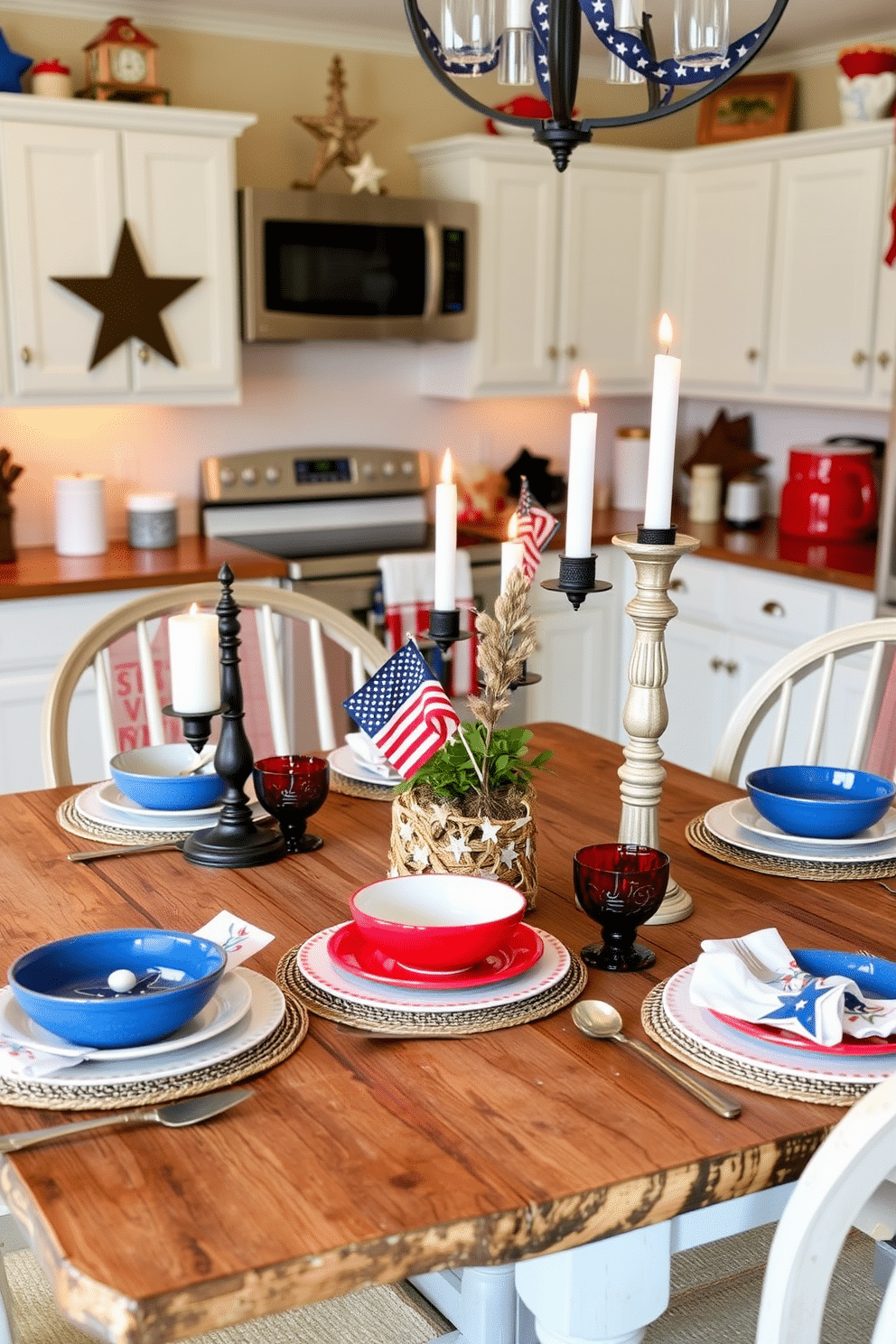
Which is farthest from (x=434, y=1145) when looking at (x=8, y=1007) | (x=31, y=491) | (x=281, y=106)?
(x=281, y=106)

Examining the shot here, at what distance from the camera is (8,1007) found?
115 cm

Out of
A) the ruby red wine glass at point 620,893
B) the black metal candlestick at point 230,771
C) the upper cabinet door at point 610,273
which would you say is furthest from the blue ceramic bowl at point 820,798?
the upper cabinet door at point 610,273

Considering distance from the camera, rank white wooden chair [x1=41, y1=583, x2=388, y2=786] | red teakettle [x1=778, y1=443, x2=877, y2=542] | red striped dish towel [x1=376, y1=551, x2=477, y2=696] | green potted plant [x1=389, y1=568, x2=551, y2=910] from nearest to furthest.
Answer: green potted plant [x1=389, y1=568, x2=551, y2=910]
white wooden chair [x1=41, y1=583, x2=388, y2=786]
red striped dish towel [x1=376, y1=551, x2=477, y2=696]
red teakettle [x1=778, y1=443, x2=877, y2=542]

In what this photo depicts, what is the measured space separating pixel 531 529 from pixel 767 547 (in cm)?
244

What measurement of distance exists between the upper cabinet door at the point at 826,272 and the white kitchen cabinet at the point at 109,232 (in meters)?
1.48

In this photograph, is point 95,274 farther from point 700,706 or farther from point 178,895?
point 178,895

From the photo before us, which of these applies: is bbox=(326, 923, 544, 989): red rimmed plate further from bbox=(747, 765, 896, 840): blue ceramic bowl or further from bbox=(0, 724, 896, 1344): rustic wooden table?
bbox=(747, 765, 896, 840): blue ceramic bowl

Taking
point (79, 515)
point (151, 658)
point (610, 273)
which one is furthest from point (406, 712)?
point (610, 273)

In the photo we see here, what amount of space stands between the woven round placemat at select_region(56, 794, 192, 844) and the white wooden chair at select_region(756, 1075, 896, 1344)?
949 mm

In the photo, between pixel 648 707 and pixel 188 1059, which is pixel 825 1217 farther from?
pixel 648 707

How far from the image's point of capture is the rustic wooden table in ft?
2.81

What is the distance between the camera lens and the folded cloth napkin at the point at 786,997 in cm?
113

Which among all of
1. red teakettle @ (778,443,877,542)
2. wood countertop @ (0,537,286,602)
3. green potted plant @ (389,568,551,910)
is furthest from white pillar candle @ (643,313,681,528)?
red teakettle @ (778,443,877,542)

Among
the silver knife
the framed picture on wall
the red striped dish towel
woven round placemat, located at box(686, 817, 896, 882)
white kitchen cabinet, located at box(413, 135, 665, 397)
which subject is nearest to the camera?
the silver knife
